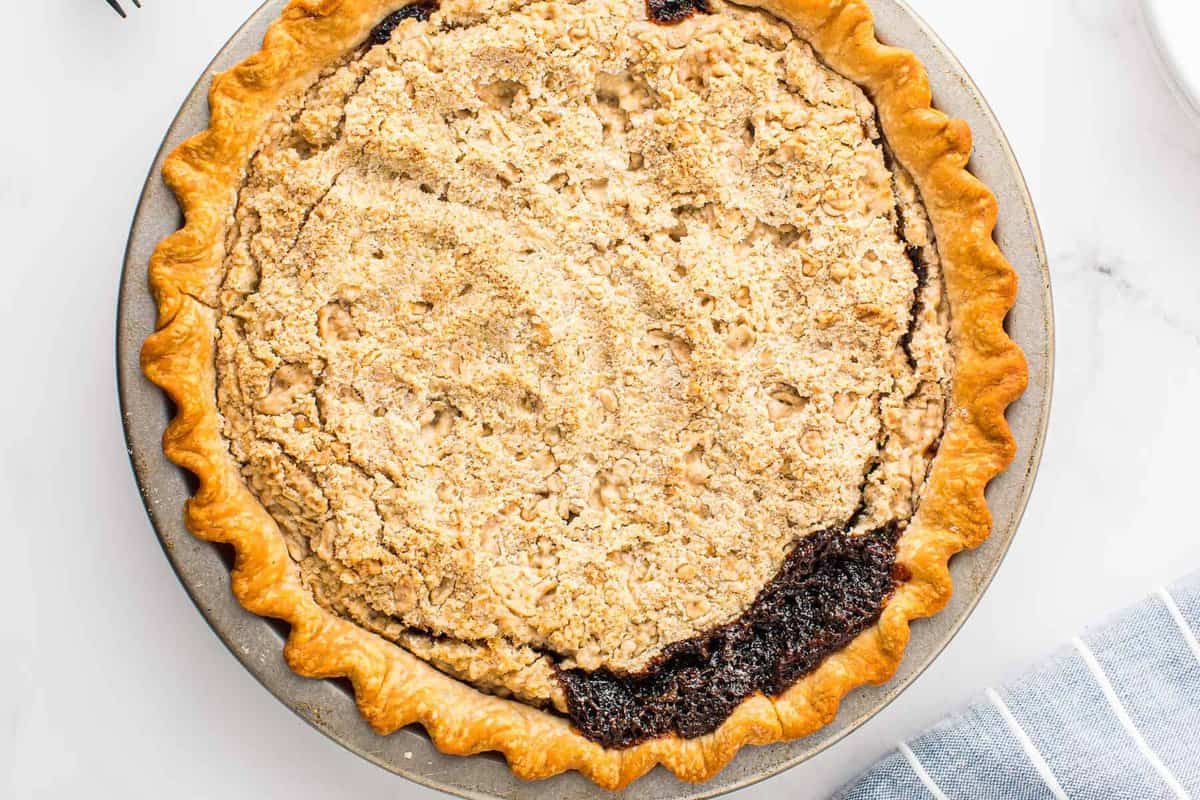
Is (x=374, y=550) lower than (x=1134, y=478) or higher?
higher

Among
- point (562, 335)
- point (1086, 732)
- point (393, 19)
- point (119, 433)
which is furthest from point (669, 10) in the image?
point (1086, 732)

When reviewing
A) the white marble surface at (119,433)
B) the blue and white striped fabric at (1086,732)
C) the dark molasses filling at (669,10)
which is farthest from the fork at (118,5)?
the blue and white striped fabric at (1086,732)

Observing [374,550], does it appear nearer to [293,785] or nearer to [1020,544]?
[293,785]

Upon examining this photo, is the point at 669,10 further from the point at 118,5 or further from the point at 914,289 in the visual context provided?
the point at 118,5

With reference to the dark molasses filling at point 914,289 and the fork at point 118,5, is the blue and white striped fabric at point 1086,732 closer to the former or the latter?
the dark molasses filling at point 914,289

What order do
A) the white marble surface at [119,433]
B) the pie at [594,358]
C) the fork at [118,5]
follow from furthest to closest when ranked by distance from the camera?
the white marble surface at [119,433]
the fork at [118,5]
the pie at [594,358]

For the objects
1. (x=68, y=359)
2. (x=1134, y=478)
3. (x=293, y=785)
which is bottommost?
(x=293, y=785)

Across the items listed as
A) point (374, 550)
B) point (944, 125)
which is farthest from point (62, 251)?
point (944, 125)

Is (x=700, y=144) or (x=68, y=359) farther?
(x=68, y=359)
